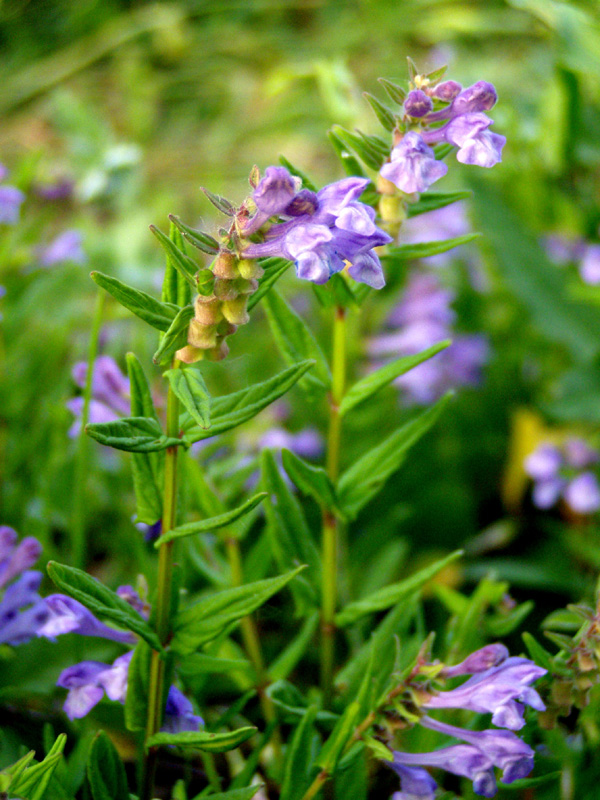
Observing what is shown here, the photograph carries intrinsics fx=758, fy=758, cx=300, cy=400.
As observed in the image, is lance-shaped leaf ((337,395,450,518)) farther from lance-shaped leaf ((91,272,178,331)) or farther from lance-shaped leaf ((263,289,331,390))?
lance-shaped leaf ((91,272,178,331))

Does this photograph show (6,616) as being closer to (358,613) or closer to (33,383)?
(358,613)

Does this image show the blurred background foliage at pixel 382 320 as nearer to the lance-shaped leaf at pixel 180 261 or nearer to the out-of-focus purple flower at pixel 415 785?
the lance-shaped leaf at pixel 180 261

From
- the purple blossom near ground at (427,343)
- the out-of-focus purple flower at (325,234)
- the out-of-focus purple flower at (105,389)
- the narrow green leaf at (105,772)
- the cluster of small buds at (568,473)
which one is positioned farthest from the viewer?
the purple blossom near ground at (427,343)

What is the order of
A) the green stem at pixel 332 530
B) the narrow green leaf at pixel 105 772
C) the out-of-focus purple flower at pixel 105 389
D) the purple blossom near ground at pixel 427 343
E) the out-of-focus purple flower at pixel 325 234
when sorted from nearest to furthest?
the out-of-focus purple flower at pixel 325 234
the narrow green leaf at pixel 105 772
the green stem at pixel 332 530
the out-of-focus purple flower at pixel 105 389
the purple blossom near ground at pixel 427 343

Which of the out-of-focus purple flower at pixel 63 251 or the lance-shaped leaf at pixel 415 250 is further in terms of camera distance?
the out-of-focus purple flower at pixel 63 251

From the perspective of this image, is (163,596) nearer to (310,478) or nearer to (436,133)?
(310,478)

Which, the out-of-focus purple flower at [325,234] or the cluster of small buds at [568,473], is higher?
the out-of-focus purple flower at [325,234]

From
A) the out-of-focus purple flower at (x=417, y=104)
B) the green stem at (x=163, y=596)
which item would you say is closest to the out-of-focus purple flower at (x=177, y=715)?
the green stem at (x=163, y=596)

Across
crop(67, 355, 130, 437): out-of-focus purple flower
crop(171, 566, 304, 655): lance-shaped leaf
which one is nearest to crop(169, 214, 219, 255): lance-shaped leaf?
crop(171, 566, 304, 655): lance-shaped leaf
